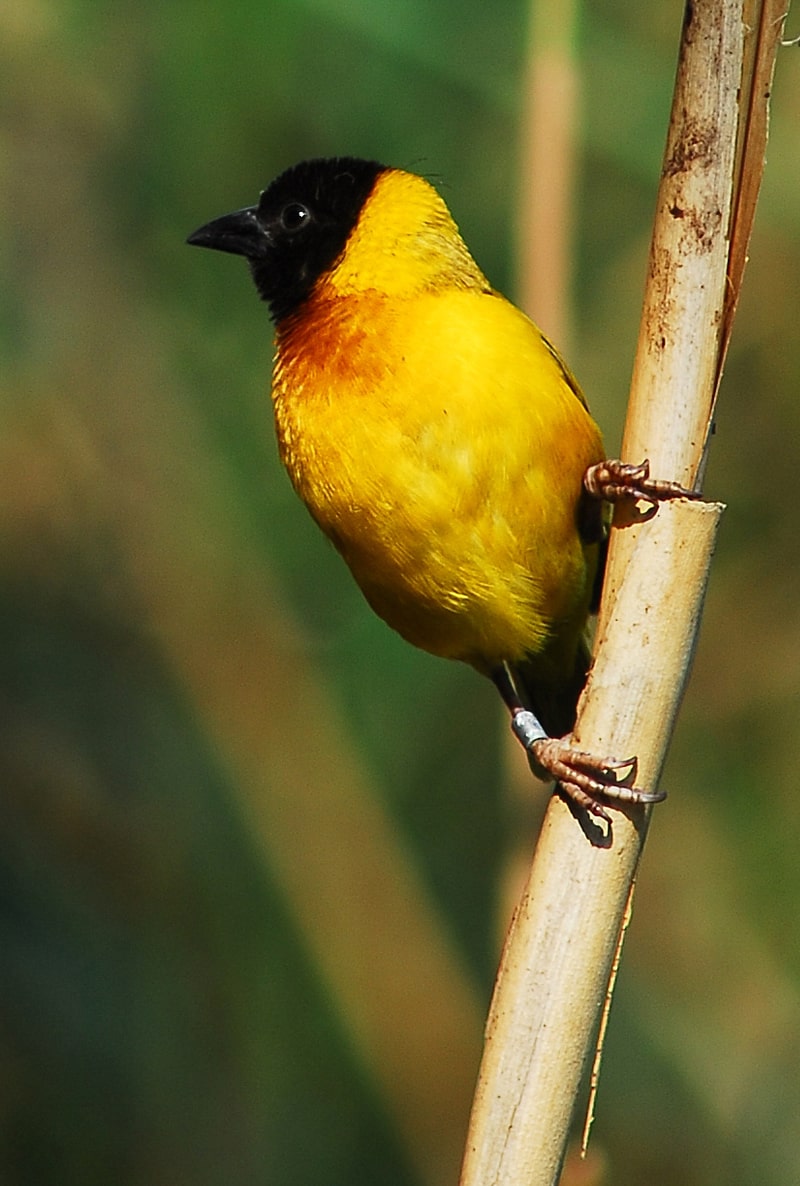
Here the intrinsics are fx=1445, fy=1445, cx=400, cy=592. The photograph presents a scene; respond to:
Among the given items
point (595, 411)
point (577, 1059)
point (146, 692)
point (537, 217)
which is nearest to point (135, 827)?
point (146, 692)

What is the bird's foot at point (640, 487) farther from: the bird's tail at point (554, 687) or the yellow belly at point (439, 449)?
the bird's tail at point (554, 687)

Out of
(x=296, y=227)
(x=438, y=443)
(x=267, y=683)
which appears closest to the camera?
(x=438, y=443)

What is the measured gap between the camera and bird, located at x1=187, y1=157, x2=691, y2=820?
7.79 ft

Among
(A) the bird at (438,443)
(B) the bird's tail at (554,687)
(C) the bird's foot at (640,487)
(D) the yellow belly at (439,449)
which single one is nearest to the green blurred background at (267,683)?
(B) the bird's tail at (554,687)

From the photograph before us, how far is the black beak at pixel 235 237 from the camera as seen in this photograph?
296 cm

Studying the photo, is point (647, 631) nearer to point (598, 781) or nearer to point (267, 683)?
point (598, 781)

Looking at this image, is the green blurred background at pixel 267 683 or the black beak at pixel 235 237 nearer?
the black beak at pixel 235 237

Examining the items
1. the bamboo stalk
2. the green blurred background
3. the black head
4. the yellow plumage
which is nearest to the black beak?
the black head

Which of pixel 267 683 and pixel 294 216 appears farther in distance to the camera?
pixel 267 683

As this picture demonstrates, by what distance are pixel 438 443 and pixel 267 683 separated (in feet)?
4.27

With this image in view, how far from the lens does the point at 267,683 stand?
11.5 ft

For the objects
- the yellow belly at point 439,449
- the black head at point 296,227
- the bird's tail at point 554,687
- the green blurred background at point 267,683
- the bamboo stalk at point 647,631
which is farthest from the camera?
the green blurred background at point 267,683

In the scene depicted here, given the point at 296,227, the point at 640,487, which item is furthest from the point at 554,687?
the point at 640,487

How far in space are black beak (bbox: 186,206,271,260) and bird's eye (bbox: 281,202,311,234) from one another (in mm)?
47
